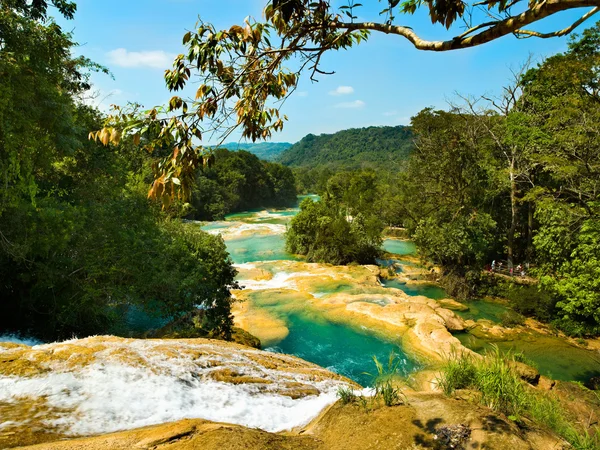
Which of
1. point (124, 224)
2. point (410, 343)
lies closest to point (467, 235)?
point (410, 343)

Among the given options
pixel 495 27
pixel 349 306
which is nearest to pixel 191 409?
pixel 495 27

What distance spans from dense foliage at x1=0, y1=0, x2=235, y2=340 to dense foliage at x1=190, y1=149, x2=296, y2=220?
3574 centimetres

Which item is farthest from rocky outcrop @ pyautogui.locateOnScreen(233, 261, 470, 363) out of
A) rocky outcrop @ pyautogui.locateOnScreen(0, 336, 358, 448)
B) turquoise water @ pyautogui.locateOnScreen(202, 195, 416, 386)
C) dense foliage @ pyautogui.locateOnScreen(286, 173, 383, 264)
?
rocky outcrop @ pyautogui.locateOnScreen(0, 336, 358, 448)

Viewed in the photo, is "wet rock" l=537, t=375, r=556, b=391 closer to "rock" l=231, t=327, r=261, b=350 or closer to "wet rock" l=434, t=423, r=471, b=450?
"wet rock" l=434, t=423, r=471, b=450

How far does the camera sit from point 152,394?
402cm

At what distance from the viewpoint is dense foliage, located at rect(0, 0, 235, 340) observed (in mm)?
6941

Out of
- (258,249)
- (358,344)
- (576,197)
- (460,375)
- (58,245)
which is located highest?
(576,197)

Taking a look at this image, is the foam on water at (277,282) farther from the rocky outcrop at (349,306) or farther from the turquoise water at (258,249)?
the turquoise water at (258,249)

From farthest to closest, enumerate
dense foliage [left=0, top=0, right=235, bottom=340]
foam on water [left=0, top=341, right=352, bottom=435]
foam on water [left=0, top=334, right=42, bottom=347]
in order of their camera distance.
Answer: foam on water [left=0, top=334, right=42, bottom=347] → dense foliage [left=0, top=0, right=235, bottom=340] → foam on water [left=0, top=341, right=352, bottom=435]

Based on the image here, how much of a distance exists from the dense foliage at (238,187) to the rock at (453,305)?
3513 cm

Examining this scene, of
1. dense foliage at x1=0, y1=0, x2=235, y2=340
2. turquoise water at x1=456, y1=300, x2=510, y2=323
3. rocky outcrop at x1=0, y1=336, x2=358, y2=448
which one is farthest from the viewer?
turquoise water at x1=456, y1=300, x2=510, y2=323

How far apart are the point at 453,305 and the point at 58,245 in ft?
50.4

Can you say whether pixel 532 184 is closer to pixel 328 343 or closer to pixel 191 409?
pixel 328 343

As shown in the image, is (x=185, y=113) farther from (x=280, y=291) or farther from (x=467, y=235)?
(x=467, y=235)
